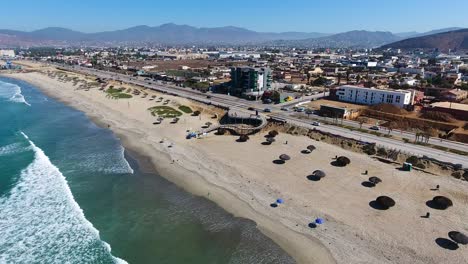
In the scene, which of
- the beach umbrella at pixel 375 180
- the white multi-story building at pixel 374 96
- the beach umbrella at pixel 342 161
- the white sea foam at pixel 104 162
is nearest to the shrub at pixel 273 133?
the beach umbrella at pixel 342 161

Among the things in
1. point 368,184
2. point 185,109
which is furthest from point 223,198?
point 185,109

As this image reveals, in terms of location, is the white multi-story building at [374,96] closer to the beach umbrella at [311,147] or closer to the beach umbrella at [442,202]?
the beach umbrella at [311,147]

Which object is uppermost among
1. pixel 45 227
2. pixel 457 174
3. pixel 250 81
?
pixel 250 81

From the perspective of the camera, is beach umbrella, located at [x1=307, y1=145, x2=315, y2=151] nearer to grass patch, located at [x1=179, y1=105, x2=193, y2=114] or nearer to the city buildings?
grass patch, located at [x1=179, y1=105, x2=193, y2=114]

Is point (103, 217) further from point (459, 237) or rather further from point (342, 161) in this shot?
point (459, 237)

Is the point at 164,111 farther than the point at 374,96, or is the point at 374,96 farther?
the point at 374,96

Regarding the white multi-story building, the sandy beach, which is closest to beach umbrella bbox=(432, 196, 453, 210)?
the sandy beach
